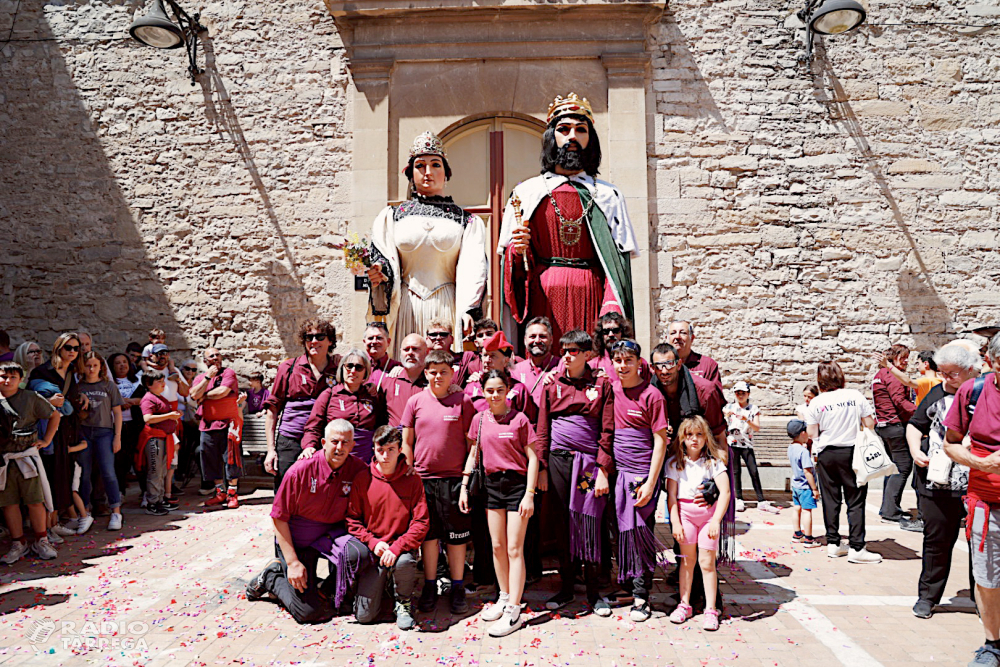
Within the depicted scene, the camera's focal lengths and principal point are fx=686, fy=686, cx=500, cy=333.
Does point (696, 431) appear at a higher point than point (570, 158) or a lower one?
lower

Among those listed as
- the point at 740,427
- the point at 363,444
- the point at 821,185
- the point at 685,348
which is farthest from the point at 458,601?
the point at 821,185

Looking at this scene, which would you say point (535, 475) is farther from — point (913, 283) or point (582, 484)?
point (913, 283)

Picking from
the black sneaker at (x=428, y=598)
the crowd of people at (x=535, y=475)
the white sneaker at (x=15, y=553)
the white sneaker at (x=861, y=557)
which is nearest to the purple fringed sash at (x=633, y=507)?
the crowd of people at (x=535, y=475)

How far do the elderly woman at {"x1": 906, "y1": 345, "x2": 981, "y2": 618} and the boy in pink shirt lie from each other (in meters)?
2.61

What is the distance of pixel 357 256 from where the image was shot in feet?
15.1

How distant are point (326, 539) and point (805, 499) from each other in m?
3.74

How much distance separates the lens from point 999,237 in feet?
26.0

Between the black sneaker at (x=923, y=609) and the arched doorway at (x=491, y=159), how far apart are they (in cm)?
548

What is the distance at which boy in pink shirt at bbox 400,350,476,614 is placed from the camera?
393 cm

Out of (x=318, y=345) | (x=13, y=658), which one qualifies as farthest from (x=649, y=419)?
(x=13, y=658)

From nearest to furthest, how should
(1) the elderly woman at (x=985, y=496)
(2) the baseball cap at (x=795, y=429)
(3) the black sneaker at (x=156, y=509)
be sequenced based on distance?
1. (1) the elderly woman at (x=985, y=496)
2. (2) the baseball cap at (x=795, y=429)
3. (3) the black sneaker at (x=156, y=509)

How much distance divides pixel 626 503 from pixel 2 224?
29.2ft

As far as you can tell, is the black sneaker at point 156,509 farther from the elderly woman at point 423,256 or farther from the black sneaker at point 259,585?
the elderly woman at point 423,256

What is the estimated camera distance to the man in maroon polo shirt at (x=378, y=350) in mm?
4390
